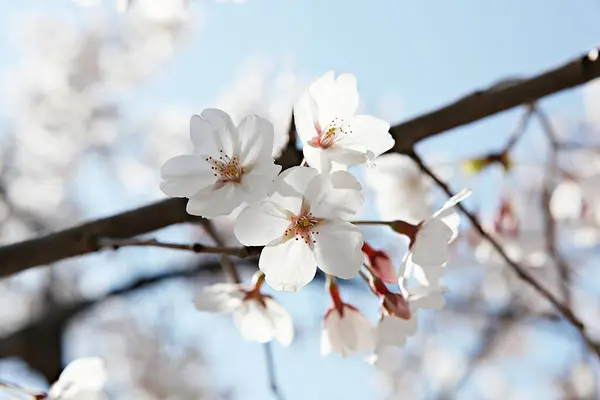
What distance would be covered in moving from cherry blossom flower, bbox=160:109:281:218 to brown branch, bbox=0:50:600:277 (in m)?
0.17

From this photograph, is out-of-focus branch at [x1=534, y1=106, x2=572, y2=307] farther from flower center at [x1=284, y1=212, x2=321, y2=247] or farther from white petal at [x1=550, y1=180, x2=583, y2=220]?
flower center at [x1=284, y1=212, x2=321, y2=247]

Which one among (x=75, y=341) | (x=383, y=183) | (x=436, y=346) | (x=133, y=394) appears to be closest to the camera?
(x=383, y=183)

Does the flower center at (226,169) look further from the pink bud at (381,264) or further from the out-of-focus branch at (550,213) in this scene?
the out-of-focus branch at (550,213)

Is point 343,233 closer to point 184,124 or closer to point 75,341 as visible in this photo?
point 75,341

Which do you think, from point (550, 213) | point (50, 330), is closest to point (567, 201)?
point (550, 213)

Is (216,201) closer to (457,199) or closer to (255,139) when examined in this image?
(255,139)

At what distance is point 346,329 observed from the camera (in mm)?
706

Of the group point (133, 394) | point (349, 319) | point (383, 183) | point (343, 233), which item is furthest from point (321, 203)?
point (133, 394)

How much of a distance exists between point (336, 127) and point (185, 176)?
0.45 ft

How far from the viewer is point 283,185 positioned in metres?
0.51

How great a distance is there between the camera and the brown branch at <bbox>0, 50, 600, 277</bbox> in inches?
29.7

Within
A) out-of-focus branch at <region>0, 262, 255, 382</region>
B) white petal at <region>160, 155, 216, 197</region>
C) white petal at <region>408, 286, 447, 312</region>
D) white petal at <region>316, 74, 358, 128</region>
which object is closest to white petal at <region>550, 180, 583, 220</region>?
white petal at <region>408, 286, 447, 312</region>

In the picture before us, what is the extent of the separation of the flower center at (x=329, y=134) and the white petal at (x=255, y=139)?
0.13 feet

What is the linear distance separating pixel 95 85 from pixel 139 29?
1.53ft
